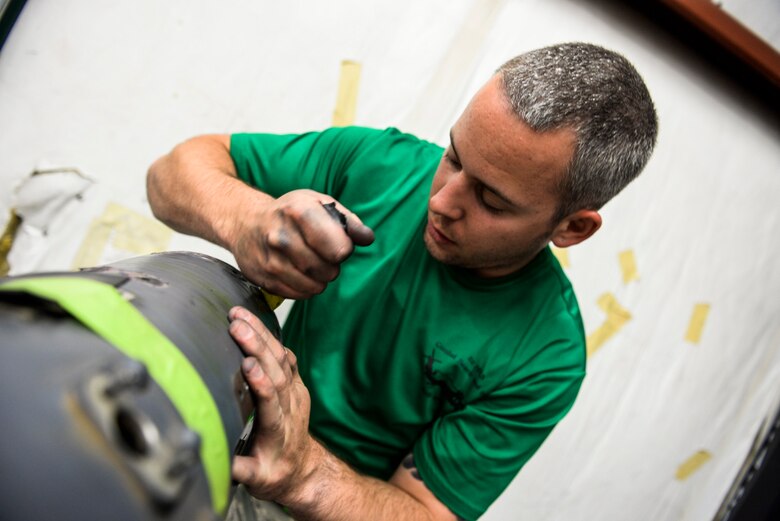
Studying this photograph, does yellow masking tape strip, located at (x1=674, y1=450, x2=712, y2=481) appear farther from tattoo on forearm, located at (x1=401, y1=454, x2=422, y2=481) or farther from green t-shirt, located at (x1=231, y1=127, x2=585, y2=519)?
tattoo on forearm, located at (x1=401, y1=454, x2=422, y2=481)

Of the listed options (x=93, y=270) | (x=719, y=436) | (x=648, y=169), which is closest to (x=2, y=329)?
(x=93, y=270)

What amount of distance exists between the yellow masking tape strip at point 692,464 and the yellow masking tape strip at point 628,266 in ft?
2.21

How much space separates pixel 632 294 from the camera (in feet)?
5.75

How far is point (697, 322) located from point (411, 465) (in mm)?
1252

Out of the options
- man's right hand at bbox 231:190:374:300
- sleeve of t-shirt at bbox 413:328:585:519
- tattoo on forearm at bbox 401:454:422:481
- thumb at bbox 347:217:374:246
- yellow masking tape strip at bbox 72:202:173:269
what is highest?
thumb at bbox 347:217:374:246

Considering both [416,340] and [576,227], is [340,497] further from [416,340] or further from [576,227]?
[576,227]

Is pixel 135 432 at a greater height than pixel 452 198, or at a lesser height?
lesser

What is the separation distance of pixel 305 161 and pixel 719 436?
67.1 inches

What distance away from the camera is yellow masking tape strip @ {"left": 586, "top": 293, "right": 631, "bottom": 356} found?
174 centimetres

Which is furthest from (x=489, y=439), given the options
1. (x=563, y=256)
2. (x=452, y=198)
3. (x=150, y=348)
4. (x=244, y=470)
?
(x=563, y=256)

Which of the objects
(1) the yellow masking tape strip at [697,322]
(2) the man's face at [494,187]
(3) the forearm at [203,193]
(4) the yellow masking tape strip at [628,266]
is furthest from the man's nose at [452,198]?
(1) the yellow masking tape strip at [697,322]

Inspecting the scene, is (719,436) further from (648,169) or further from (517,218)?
(517,218)

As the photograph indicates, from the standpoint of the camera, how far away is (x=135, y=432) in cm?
40

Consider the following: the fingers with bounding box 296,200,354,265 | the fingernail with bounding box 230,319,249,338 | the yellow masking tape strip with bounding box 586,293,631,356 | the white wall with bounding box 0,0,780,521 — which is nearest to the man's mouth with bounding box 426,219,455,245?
the fingers with bounding box 296,200,354,265
